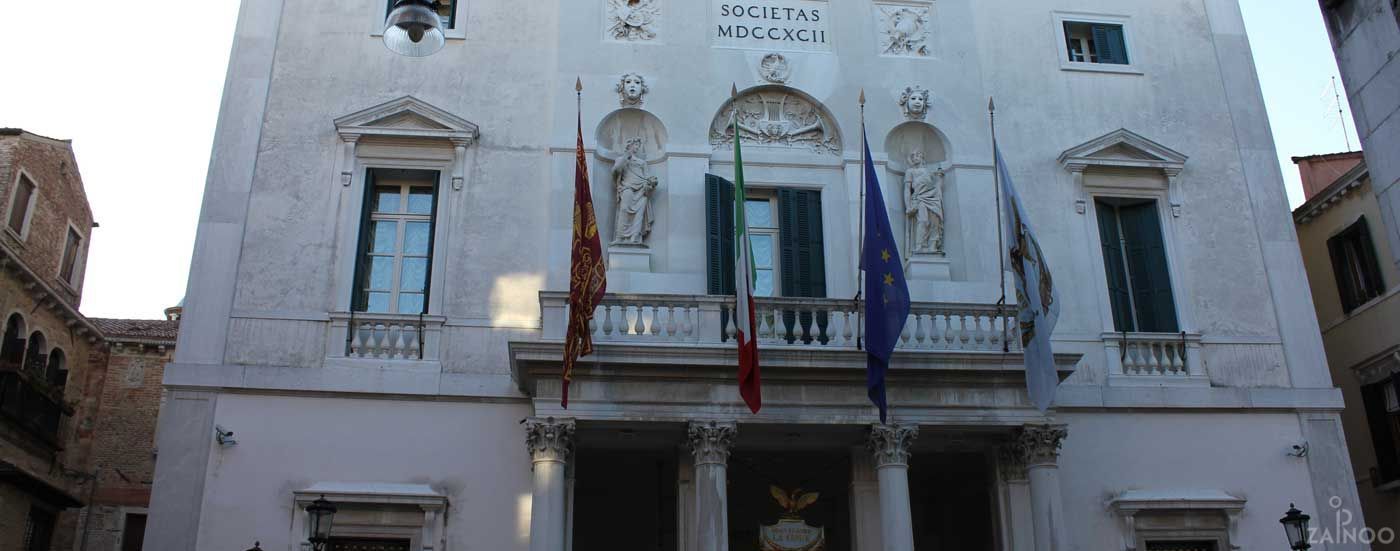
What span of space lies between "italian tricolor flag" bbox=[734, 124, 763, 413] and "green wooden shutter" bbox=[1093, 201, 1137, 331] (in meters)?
5.55

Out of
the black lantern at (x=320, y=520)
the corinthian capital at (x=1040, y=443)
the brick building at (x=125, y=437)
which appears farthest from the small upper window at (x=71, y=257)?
the corinthian capital at (x=1040, y=443)

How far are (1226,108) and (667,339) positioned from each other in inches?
381

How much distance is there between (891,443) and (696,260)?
3706 millimetres

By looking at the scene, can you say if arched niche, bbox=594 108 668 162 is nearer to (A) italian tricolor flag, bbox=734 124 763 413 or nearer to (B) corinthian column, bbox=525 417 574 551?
(A) italian tricolor flag, bbox=734 124 763 413

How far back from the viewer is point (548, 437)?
44.6ft

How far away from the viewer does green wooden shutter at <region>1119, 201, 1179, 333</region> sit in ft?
54.5

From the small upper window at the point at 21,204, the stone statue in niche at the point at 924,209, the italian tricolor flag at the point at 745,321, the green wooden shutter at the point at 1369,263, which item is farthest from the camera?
the small upper window at the point at 21,204

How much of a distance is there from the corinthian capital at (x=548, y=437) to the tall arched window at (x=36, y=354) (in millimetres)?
12461

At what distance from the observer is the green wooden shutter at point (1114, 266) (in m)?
16.5

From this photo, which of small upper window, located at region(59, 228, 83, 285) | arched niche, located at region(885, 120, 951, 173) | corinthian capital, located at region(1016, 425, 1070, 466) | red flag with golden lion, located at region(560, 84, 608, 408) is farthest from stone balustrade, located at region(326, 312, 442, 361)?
small upper window, located at region(59, 228, 83, 285)

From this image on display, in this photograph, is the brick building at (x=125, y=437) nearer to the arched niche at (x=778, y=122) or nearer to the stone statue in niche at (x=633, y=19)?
the stone statue in niche at (x=633, y=19)

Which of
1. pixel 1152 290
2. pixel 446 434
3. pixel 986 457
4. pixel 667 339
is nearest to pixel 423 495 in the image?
pixel 446 434

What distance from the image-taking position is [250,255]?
15383 millimetres

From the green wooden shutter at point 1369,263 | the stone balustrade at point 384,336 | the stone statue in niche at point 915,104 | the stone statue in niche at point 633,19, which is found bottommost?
the stone balustrade at point 384,336
